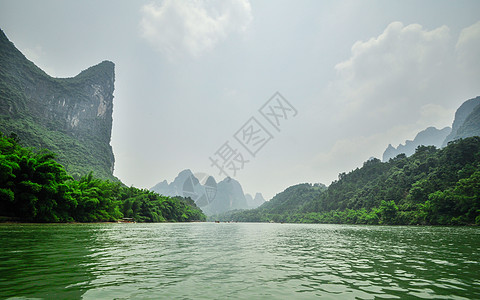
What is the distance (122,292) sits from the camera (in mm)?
5484

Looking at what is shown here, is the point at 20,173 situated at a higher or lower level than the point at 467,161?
lower

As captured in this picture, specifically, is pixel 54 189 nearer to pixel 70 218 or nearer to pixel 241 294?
pixel 70 218

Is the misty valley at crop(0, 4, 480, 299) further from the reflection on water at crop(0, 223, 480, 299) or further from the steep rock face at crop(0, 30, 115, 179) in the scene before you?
the steep rock face at crop(0, 30, 115, 179)

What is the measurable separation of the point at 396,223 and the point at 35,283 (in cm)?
7824

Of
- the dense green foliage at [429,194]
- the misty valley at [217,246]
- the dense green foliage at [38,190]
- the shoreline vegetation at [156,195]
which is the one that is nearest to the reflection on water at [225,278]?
the misty valley at [217,246]

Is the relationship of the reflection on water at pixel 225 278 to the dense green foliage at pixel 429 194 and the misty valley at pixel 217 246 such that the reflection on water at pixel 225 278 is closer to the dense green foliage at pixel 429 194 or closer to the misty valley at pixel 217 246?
the misty valley at pixel 217 246

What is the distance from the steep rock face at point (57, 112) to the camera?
Answer: 111125 millimetres

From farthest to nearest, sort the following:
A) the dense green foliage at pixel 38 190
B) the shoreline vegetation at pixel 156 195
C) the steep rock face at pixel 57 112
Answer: the steep rock face at pixel 57 112 → the shoreline vegetation at pixel 156 195 → the dense green foliage at pixel 38 190

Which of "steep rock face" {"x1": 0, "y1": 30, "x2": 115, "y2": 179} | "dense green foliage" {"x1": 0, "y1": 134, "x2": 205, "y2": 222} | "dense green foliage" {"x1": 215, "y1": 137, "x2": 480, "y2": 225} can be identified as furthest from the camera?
"steep rock face" {"x1": 0, "y1": 30, "x2": 115, "y2": 179}

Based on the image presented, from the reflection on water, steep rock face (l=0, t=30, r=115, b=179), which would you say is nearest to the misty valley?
the reflection on water

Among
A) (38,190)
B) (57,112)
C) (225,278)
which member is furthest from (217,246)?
(57,112)

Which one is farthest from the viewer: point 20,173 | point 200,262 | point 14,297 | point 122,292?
point 20,173

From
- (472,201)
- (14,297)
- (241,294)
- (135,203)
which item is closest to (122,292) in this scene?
(14,297)

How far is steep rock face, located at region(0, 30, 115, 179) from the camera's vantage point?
4375 inches
